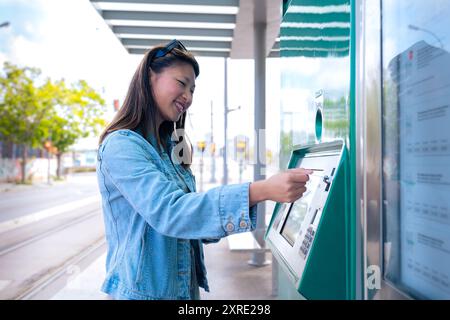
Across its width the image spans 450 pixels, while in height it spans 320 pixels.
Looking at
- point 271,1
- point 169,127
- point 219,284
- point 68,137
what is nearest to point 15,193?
point 68,137

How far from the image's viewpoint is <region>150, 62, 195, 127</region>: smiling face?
145 centimetres

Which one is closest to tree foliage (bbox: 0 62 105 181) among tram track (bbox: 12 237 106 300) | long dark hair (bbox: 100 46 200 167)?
tram track (bbox: 12 237 106 300)

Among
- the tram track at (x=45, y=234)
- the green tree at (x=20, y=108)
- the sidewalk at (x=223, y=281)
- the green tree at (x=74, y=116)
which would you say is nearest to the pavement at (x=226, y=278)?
the sidewalk at (x=223, y=281)

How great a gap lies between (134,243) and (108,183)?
0.19 meters

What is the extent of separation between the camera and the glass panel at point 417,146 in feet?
3.23

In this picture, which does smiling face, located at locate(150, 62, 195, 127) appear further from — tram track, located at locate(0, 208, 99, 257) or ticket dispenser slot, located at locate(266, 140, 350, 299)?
tram track, located at locate(0, 208, 99, 257)

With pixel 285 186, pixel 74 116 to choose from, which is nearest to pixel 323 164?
pixel 285 186

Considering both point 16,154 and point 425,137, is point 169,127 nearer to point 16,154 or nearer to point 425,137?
point 425,137

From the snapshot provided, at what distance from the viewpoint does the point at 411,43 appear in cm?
107

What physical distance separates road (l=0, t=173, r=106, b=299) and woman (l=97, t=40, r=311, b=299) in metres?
3.93

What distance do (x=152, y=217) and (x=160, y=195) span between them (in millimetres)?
62

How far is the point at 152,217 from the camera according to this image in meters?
1.15

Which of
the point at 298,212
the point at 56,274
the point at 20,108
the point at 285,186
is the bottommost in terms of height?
the point at 56,274

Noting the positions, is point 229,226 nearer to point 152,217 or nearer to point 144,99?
point 152,217
